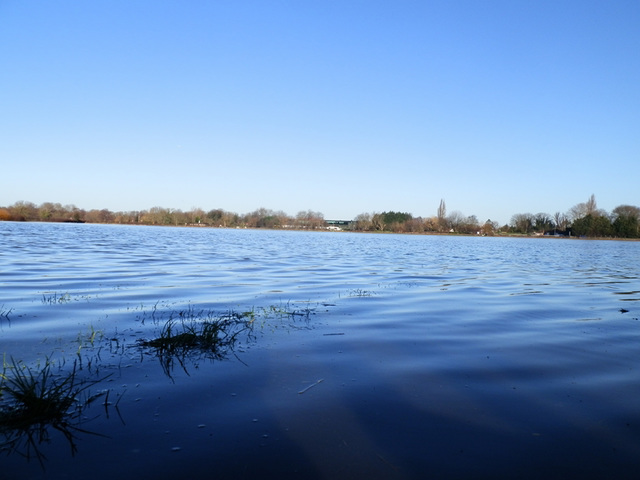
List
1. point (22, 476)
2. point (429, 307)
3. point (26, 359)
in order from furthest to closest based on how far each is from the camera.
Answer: point (429, 307) < point (26, 359) < point (22, 476)

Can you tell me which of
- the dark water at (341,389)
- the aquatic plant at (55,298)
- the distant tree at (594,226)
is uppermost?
the distant tree at (594,226)

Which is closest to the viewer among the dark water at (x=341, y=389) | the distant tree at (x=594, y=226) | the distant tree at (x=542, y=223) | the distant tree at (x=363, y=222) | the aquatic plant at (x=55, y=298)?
the dark water at (x=341, y=389)

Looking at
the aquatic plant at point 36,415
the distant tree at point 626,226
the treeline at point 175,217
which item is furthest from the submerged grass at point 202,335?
the treeline at point 175,217

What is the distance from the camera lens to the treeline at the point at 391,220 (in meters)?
97.3

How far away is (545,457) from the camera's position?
133 inches

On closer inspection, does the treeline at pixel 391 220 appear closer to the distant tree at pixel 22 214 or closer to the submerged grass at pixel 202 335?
the distant tree at pixel 22 214

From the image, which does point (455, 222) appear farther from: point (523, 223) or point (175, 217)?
point (175, 217)

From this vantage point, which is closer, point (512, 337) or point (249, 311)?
point (512, 337)

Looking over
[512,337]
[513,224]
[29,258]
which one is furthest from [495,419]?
[513,224]

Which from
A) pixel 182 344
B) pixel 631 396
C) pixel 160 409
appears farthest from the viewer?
pixel 182 344

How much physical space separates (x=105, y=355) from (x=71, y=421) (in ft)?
6.21

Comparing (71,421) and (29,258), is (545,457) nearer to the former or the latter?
(71,421)

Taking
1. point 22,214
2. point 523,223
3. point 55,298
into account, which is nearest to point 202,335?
point 55,298

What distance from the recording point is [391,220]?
504 feet
